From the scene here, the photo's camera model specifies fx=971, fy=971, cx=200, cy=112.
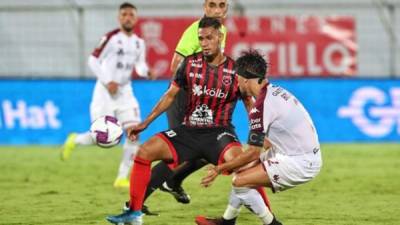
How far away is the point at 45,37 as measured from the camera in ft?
73.2

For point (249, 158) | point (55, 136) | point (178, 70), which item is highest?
point (178, 70)

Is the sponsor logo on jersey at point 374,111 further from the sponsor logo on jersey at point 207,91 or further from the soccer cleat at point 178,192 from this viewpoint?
the sponsor logo on jersey at point 207,91

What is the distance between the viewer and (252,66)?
7809mm

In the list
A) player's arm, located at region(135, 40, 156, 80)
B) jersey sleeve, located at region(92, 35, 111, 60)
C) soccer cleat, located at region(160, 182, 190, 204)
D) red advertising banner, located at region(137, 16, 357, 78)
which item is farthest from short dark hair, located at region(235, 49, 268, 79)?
red advertising banner, located at region(137, 16, 357, 78)

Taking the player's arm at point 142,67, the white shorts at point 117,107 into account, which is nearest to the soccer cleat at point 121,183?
the white shorts at point 117,107

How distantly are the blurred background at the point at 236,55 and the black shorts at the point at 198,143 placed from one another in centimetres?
856

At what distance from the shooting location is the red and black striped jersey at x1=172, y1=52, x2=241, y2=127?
8672mm

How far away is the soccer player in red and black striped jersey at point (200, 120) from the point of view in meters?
8.47

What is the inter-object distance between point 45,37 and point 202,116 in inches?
558

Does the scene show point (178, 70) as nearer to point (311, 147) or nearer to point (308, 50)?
point (311, 147)

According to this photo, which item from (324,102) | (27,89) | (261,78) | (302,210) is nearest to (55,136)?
(27,89)

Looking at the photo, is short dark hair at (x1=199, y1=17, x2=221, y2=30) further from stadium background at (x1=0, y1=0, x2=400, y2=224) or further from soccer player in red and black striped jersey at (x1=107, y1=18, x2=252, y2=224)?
stadium background at (x1=0, y1=0, x2=400, y2=224)

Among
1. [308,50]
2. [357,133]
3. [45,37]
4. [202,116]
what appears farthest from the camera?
[45,37]

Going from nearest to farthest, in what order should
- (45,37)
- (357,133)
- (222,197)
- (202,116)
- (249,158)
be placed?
(249,158) → (202,116) → (222,197) → (357,133) → (45,37)
